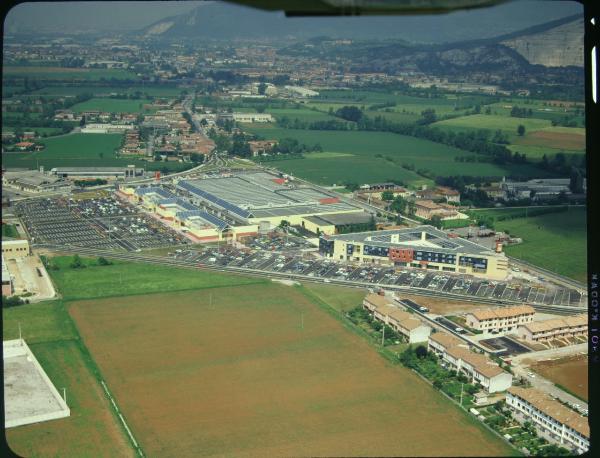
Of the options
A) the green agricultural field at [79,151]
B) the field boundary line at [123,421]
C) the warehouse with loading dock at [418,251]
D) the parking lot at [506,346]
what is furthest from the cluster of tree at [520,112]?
the field boundary line at [123,421]

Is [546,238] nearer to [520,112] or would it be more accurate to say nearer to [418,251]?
[418,251]

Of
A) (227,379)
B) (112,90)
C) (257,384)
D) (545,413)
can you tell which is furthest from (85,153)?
(545,413)

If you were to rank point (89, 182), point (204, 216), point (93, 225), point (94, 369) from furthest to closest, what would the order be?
point (89, 182) < point (204, 216) < point (93, 225) < point (94, 369)

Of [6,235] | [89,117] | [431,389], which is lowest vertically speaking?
[431,389]

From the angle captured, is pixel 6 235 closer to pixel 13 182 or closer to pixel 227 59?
pixel 13 182

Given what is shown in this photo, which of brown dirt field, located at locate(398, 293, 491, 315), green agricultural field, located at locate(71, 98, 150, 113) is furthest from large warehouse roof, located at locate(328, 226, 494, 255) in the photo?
green agricultural field, located at locate(71, 98, 150, 113)

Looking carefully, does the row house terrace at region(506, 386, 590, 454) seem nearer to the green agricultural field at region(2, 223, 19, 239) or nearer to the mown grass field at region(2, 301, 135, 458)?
the mown grass field at region(2, 301, 135, 458)

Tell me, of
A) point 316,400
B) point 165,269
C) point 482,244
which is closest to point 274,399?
point 316,400
